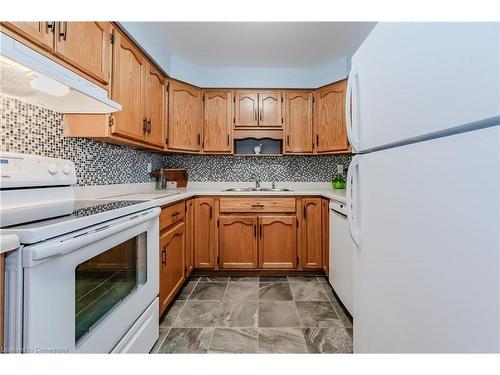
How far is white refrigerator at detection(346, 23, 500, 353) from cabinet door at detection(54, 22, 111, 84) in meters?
1.43

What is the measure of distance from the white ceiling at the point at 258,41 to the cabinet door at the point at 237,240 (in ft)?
5.73

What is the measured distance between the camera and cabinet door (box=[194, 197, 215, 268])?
103 inches

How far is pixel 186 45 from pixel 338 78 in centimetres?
164

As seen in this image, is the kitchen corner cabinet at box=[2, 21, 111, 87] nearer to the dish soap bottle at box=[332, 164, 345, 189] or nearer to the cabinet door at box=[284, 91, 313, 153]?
the cabinet door at box=[284, 91, 313, 153]

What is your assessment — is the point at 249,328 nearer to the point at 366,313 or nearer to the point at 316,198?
the point at 366,313

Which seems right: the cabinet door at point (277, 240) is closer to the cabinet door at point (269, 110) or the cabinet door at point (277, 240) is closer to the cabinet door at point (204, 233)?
the cabinet door at point (204, 233)

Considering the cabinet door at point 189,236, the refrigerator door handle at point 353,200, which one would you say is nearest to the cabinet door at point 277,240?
the cabinet door at point 189,236

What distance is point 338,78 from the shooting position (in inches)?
107

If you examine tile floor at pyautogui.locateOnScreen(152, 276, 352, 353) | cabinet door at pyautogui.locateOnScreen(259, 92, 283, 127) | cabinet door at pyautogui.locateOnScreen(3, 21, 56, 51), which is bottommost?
tile floor at pyautogui.locateOnScreen(152, 276, 352, 353)

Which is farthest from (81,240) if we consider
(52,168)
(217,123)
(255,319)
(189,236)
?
(217,123)

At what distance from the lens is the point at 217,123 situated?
2932mm

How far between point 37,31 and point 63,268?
3.46 ft

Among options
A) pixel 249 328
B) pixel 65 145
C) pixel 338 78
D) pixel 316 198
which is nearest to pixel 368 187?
pixel 249 328

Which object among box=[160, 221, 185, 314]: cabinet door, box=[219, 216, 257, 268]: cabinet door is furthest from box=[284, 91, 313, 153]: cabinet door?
box=[160, 221, 185, 314]: cabinet door
